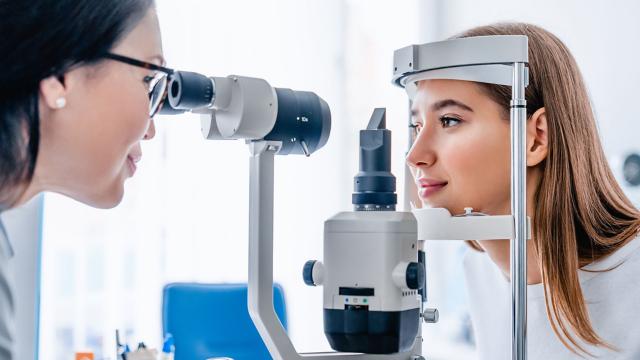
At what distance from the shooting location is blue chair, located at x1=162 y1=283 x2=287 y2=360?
80.3 inches

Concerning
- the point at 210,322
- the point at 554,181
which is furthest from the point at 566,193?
the point at 210,322

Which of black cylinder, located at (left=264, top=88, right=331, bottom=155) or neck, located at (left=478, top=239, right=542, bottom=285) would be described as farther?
neck, located at (left=478, top=239, right=542, bottom=285)

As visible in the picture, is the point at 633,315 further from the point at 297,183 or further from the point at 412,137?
the point at 297,183

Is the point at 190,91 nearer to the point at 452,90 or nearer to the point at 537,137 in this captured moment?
the point at 452,90

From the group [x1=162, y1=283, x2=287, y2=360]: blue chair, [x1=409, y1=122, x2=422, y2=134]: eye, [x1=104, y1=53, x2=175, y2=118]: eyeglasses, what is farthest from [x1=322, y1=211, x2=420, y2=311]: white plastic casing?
[x1=162, y1=283, x2=287, y2=360]: blue chair

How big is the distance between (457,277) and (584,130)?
2268mm

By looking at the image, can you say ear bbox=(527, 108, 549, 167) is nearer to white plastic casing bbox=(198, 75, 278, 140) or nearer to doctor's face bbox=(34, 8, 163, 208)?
white plastic casing bbox=(198, 75, 278, 140)

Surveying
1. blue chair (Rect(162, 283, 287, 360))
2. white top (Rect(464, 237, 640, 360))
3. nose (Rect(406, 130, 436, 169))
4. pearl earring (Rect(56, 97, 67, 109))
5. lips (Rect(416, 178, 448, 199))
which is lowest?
blue chair (Rect(162, 283, 287, 360))

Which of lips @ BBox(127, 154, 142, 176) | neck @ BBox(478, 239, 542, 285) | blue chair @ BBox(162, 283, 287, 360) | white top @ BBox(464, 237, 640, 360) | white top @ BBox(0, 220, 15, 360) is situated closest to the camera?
white top @ BBox(0, 220, 15, 360)

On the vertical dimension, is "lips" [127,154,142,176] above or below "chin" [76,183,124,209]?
above

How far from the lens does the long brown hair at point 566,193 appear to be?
1220 mm

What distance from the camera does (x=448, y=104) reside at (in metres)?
1.22

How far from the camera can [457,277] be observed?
3.43 metres

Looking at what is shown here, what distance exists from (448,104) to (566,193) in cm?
26
